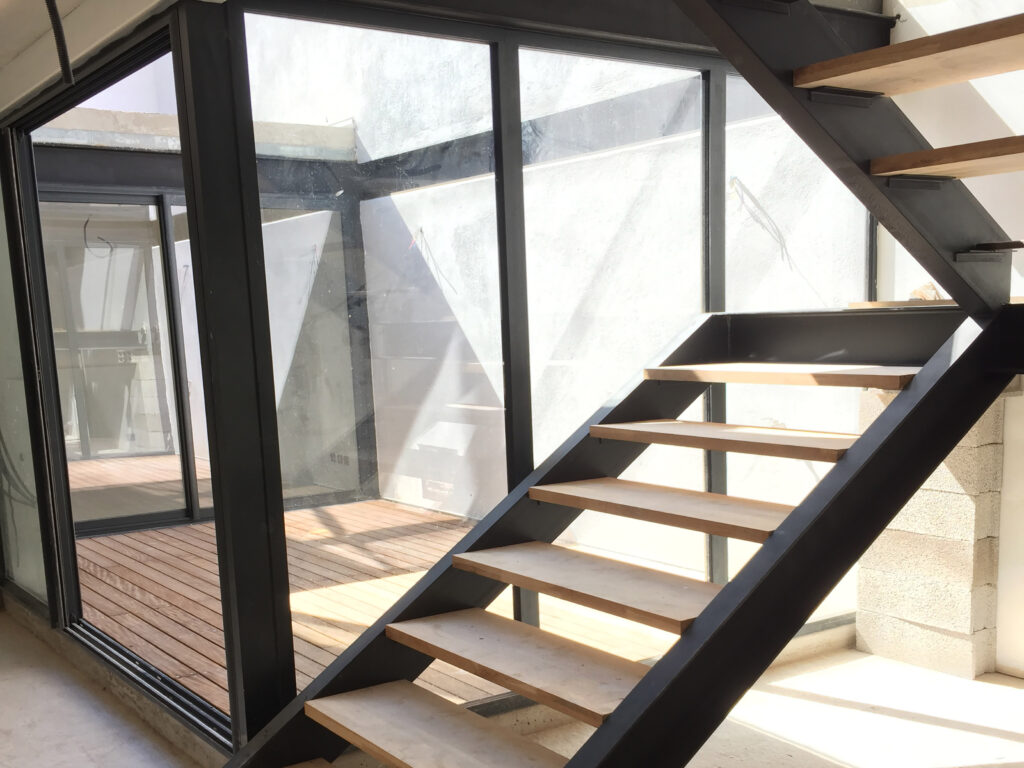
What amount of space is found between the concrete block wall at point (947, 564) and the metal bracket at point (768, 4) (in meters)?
1.99

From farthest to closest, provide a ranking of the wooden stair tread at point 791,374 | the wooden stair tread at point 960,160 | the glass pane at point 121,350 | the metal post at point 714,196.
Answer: the glass pane at point 121,350 → the metal post at point 714,196 → the wooden stair tread at point 791,374 → the wooden stair tread at point 960,160

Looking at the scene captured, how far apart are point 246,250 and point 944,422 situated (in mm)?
1890

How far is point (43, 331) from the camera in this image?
4.09 metres

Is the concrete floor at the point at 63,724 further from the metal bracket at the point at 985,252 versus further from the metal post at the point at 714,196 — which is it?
the metal bracket at the point at 985,252

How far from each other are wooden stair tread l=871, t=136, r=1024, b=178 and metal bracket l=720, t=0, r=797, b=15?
41 cm

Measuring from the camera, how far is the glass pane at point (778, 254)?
3.79 metres

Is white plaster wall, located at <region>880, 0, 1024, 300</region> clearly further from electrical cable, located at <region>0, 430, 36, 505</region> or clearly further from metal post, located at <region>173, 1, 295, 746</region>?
electrical cable, located at <region>0, 430, 36, 505</region>

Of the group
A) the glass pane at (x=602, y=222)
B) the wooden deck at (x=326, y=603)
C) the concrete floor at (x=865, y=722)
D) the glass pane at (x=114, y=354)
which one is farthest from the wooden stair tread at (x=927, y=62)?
the glass pane at (x=114, y=354)

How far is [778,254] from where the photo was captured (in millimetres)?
3908

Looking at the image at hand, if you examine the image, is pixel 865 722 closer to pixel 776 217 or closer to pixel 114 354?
pixel 776 217

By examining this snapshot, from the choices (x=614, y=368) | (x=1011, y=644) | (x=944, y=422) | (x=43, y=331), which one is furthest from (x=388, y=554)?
(x=1011, y=644)

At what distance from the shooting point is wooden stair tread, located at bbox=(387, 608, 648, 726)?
2.30m

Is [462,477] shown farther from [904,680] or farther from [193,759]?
[904,680]

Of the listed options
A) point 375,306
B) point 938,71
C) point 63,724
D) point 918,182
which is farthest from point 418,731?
point 938,71
